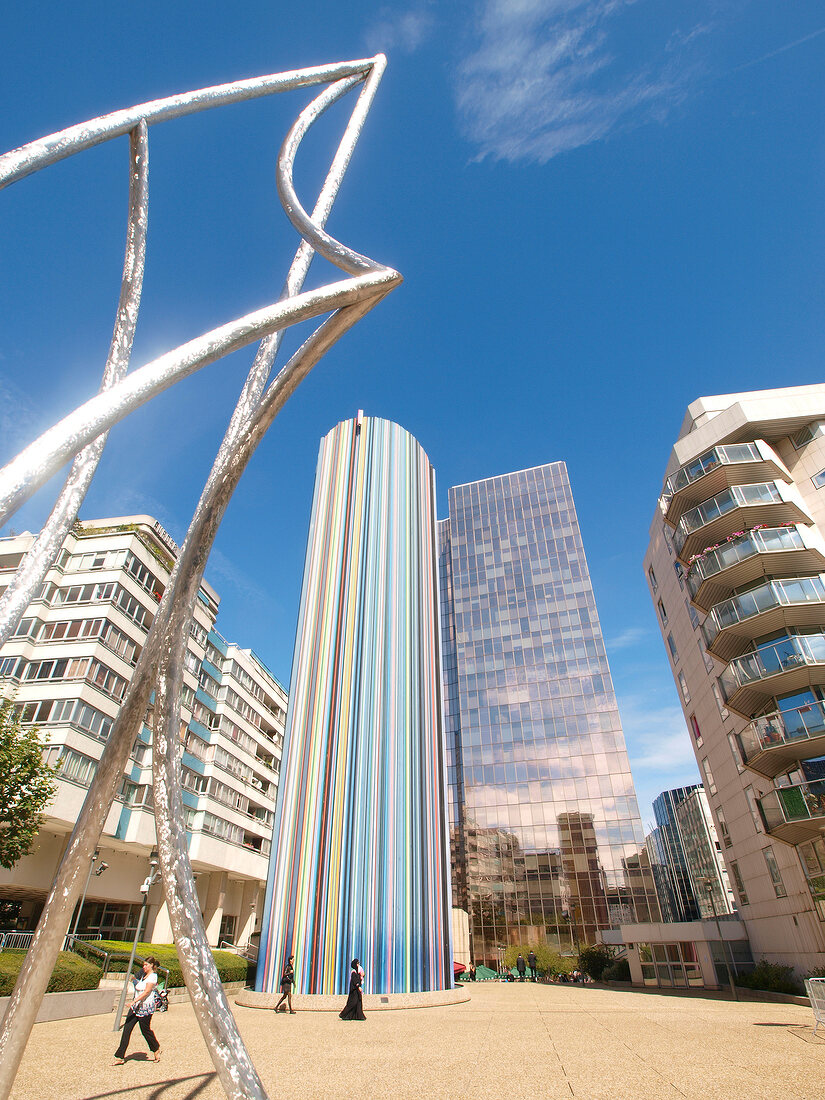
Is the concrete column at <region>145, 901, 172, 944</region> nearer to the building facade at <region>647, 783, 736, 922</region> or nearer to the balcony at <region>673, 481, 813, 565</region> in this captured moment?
the balcony at <region>673, 481, 813, 565</region>

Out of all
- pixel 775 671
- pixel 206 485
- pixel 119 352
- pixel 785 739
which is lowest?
pixel 206 485

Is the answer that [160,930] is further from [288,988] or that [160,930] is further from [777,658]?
→ [777,658]

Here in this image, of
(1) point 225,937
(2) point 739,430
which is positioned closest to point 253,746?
(1) point 225,937

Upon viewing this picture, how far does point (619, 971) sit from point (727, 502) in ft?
91.2

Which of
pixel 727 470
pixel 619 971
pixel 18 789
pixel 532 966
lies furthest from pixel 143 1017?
pixel 532 966

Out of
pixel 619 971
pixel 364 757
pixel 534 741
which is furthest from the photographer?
pixel 534 741

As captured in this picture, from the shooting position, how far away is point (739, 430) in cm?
2891

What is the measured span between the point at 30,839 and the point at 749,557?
1220 inches

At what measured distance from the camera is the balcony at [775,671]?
22.6 meters

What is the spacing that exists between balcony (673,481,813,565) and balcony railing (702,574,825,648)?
10.2 ft

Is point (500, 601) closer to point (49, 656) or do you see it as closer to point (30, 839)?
point (49, 656)

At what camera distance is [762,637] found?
84.5 ft

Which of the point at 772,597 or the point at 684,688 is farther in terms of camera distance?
the point at 684,688

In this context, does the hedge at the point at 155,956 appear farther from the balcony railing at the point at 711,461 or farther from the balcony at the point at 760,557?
the balcony railing at the point at 711,461
